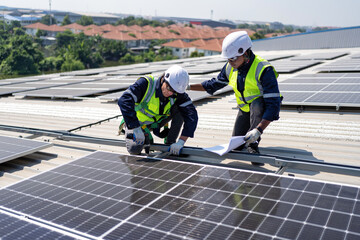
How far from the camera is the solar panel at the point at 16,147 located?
20.5ft

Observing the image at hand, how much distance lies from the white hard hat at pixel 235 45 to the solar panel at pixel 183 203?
2.02 meters

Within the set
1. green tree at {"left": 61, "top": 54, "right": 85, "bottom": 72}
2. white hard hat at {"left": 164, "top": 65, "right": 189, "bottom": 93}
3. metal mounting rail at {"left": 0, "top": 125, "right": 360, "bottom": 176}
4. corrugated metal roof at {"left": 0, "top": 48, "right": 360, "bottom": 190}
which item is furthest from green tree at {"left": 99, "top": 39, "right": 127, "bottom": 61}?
white hard hat at {"left": 164, "top": 65, "right": 189, "bottom": 93}

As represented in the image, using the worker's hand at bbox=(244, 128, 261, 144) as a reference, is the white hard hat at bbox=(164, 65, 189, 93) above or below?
above

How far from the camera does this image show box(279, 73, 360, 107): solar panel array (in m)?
9.47

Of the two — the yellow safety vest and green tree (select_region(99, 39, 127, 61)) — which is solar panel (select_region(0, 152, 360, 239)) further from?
green tree (select_region(99, 39, 127, 61))

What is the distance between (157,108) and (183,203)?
2.80m

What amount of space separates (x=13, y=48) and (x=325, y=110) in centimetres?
6864

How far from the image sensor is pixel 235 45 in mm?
6008

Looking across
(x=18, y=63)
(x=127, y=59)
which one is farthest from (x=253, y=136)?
(x=127, y=59)

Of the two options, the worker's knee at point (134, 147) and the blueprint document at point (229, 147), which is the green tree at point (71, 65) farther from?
the blueprint document at point (229, 147)

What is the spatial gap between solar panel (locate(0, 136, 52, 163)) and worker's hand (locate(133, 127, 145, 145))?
175cm

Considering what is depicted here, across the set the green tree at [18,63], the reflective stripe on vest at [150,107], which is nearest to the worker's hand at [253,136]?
the reflective stripe on vest at [150,107]

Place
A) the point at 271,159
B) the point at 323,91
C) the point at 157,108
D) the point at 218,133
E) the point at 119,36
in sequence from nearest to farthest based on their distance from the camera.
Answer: the point at 271,159 < the point at 157,108 < the point at 218,133 < the point at 323,91 < the point at 119,36

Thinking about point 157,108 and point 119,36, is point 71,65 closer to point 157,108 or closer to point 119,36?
point 119,36
